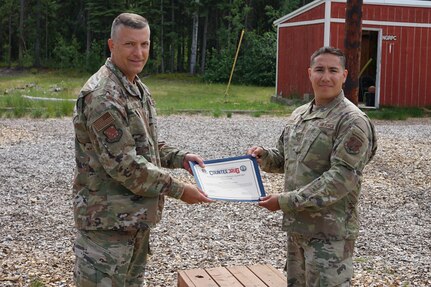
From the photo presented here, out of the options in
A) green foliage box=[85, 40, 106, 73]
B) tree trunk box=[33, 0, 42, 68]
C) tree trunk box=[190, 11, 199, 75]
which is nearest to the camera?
tree trunk box=[190, 11, 199, 75]

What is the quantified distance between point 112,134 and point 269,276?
1.91 metres

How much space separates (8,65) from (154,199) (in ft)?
139

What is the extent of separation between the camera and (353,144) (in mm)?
3098

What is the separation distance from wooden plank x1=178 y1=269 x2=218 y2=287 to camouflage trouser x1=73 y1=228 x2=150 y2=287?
3.40 ft

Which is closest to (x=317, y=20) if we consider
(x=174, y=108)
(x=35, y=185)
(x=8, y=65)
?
(x=174, y=108)

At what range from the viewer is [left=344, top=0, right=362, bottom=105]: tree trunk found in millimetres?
9039

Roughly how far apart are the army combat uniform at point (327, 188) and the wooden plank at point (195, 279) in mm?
960

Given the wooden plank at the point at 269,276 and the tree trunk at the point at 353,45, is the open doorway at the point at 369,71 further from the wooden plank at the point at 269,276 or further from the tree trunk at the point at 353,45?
the wooden plank at the point at 269,276

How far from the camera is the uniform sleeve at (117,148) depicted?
9.62ft

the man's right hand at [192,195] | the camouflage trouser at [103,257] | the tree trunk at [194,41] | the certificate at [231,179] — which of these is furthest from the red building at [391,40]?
the tree trunk at [194,41]

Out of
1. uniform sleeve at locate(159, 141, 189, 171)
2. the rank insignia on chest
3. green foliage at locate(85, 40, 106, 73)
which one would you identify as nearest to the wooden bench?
uniform sleeve at locate(159, 141, 189, 171)

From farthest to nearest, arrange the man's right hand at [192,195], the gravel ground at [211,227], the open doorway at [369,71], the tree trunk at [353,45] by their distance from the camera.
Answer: the open doorway at [369,71], the tree trunk at [353,45], the gravel ground at [211,227], the man's right hand at [192,195]

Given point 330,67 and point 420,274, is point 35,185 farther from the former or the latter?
point 330,67

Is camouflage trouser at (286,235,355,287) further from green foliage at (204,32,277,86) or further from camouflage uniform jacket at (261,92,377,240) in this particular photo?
green foliage at (204,32,277,86)
